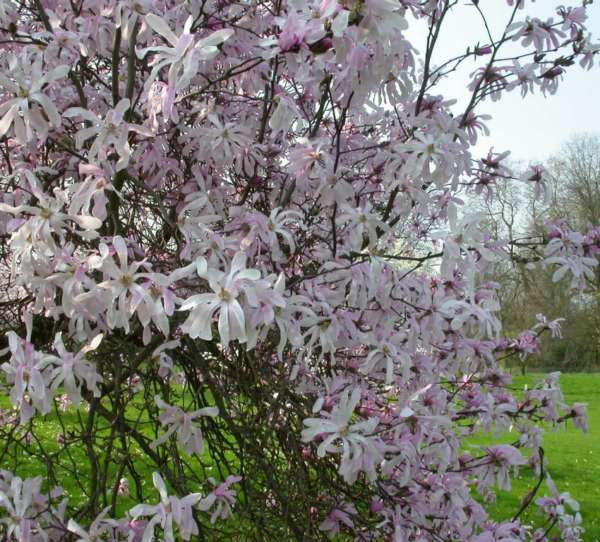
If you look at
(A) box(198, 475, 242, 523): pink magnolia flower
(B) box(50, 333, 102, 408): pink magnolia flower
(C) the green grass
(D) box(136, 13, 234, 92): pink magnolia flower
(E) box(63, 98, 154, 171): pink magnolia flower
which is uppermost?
(D) box(136, 13, 234, 92): pink magnolia flower

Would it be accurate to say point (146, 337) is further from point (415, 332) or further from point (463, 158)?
point (463, 158)

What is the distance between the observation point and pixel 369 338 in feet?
6.84

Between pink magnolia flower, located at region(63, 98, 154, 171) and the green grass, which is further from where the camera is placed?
the green grass

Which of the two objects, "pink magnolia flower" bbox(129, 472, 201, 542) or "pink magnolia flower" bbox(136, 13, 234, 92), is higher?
"pink magnolia flower" bbox(136, 13, 234, 92)

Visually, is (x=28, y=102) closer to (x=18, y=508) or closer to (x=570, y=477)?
(x=18, y=508)

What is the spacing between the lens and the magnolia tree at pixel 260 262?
1532 millimetres

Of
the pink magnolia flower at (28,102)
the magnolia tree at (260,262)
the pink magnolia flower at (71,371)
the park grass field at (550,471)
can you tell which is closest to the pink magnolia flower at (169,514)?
the magnolia tree at (260,262)

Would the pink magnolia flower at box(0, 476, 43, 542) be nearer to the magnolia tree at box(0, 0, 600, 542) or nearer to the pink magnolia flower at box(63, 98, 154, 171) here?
the magnolia tree at box(0, 0, 600, 542)

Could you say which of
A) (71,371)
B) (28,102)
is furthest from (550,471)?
(28,102)

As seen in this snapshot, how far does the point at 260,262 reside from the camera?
7.32ft

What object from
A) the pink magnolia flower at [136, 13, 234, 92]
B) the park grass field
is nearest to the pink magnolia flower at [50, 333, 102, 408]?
the pink magnolia flower at [136, 13, 234, 92]

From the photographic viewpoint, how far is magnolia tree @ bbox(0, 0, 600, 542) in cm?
153

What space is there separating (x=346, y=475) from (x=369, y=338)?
58 cm

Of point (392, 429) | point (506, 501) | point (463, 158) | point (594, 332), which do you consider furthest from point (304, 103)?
point (594, 332)
